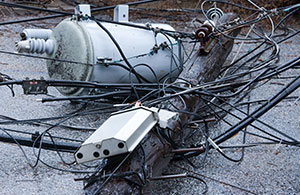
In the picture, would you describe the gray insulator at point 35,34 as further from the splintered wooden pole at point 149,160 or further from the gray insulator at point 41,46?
the splintered wooden pole at point 149,160

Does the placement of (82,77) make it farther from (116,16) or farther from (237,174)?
(237,174)

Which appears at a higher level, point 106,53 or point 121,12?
point 121,12

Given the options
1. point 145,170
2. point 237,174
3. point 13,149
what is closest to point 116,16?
point 13,149

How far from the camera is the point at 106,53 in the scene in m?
3.27

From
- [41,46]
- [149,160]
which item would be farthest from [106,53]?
[149,160]

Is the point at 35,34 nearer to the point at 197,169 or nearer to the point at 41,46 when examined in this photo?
the point at 41,46

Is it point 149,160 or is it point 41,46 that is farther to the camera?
point 41,46

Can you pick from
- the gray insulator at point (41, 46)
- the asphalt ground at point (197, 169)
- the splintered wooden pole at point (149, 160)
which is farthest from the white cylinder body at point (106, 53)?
the splintered wooden pole at point (149, 160)

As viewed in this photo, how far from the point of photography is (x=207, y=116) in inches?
123

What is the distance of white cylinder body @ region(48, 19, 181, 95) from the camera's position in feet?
10.6

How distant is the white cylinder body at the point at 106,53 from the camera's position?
10.6 ft

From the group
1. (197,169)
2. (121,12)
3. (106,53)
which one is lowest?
(197,169)

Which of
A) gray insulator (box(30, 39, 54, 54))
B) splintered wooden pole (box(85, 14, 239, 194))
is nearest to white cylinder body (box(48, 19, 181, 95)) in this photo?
gray insulator (box(30, 39, 54, 54))

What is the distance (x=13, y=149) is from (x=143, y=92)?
0.90 m
